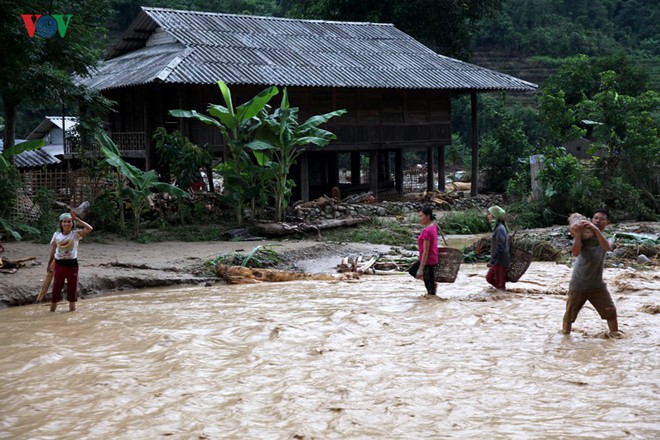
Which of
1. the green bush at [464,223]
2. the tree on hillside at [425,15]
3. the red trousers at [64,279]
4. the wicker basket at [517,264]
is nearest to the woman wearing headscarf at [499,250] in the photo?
the wicker basket at [517,264]

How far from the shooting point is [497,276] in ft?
34.0

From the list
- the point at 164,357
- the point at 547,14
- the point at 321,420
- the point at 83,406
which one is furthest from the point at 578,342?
the point at 547,14

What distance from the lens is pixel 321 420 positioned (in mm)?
5984

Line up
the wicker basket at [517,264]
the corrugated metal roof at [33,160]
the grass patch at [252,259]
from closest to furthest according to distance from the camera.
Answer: the wicker basket at [517,264] < the grass patch at [252,259] < the corrugated metal roof at [33,160]

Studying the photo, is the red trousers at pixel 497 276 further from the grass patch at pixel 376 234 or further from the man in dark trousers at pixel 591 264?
the grass patch at pixel 376 234

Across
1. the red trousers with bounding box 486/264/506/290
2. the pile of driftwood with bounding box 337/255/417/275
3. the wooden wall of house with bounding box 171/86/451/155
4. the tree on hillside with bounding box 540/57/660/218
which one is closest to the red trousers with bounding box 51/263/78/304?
the pile of driftwood with bounding box 337/255/417/275

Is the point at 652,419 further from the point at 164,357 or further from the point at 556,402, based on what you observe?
the point at 164,357

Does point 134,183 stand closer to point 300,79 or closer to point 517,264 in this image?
point 300,79

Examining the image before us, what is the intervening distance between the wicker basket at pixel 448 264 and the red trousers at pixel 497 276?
55 cm

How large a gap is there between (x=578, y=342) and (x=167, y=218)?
36.1 feet

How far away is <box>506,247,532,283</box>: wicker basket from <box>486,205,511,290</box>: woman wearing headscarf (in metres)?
0.11

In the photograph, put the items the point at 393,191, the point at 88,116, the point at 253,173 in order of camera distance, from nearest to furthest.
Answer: the point at 253,173 → the point at 88,116 → the point at 393,191

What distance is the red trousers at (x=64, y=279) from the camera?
9.57 metres

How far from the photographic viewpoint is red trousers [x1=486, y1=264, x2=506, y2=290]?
33.8ft
